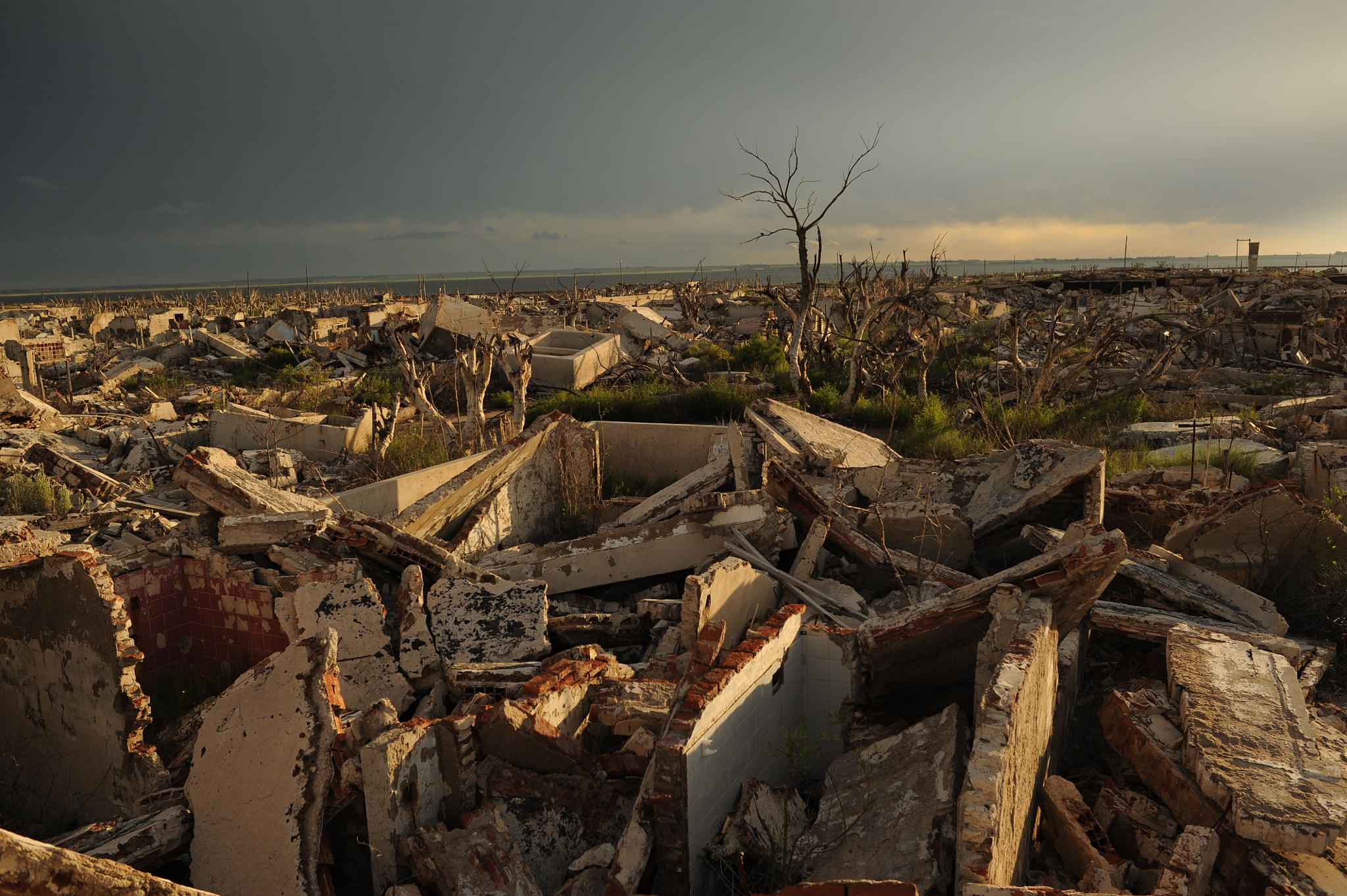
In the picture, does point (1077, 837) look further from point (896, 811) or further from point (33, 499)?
point (33, 499)

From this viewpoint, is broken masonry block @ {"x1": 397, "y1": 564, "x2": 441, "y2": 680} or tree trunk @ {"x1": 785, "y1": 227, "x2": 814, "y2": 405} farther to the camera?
tree trunk @ {"x1": 785, "y1": 227, "x2": 814, "y2": 405}

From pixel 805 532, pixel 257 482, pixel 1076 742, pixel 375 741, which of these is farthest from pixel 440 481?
pixel 1076 742

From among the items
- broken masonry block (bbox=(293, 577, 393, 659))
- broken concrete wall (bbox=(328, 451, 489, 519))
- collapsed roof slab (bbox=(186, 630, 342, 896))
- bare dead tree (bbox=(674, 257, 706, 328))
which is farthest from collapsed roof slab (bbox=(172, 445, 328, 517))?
bare dead tree (bbox=(674, 257, 706, 328))

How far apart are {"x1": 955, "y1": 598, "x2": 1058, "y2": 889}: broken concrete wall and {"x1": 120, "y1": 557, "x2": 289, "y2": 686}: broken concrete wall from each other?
4.58 meters

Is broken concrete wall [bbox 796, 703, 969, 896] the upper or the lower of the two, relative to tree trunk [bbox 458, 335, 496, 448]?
lower

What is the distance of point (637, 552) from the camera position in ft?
21.7

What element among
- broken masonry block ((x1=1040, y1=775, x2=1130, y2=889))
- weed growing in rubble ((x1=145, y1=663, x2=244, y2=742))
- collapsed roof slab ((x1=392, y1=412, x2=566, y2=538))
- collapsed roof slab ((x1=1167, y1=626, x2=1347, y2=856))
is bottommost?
weed growing in rubble ((x1=145, y1=663, x2=244, y2=742))

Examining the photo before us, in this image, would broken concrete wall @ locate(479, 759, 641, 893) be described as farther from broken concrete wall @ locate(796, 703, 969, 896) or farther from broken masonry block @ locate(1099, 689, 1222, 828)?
broken masonry block @ locate(1099, 689, 1222, 828)

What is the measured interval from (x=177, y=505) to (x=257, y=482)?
140 inches

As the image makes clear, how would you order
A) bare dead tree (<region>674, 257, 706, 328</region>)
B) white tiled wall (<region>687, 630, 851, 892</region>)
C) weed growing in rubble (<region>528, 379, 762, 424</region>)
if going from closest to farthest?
1. white tiled wall (<region>687, 630, 851, 892</region>)
2. weed growing in rubble (<region>528, 379, 762, 424</region>)
3. bare dead tree (<region>674, 257, 706, 328</region>)

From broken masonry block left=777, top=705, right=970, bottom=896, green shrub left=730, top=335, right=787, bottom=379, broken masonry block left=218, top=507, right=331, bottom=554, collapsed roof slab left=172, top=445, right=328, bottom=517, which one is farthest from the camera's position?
green shrub left=730, top=335, right=787, bottom=379

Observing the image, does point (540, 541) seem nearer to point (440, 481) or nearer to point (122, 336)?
point (440, 481)

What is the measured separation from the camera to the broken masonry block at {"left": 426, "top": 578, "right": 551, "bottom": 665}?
535cm

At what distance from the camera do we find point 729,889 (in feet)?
12.0
